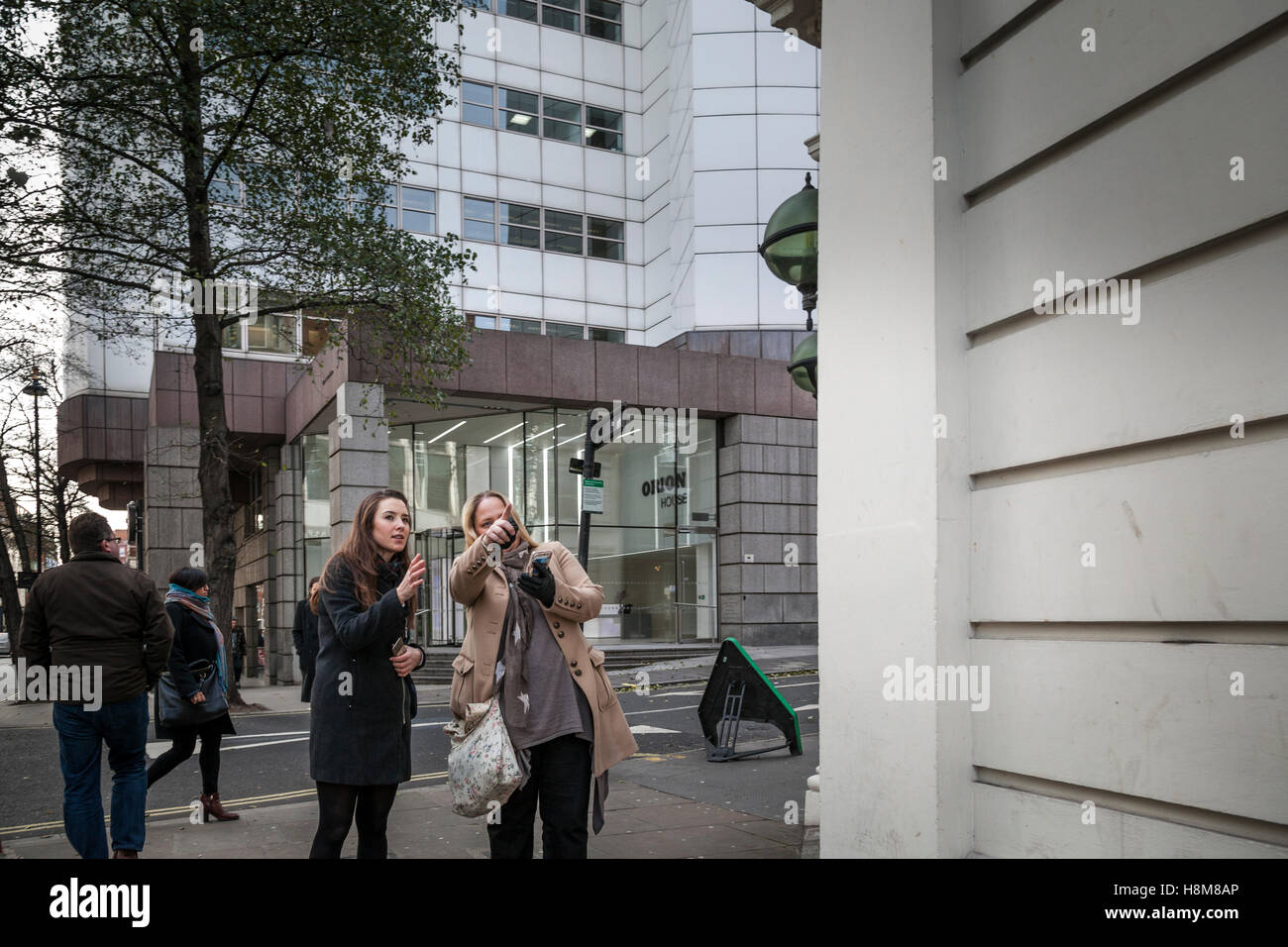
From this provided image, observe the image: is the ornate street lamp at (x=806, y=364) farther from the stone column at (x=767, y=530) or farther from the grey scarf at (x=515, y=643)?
the stone column at (x=767, y=530)

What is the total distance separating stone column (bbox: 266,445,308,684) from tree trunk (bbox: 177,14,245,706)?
32.3 ft

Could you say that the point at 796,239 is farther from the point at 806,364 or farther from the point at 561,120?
the point at 561,120

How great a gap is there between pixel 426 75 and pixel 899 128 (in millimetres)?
14703

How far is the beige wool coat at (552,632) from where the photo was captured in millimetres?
4324

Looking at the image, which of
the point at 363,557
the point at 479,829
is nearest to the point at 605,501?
the point at 479,829

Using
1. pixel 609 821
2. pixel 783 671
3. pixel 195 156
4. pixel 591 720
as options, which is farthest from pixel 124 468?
pixel 591 720

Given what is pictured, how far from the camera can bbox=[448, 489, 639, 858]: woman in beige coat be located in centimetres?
422

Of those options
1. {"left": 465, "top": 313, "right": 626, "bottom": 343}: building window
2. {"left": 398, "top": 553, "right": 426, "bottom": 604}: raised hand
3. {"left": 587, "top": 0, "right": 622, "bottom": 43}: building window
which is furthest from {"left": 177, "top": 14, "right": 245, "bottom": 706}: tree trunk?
{"left": 587, "top": 0, "right": 622, "bottom": 43}: building window

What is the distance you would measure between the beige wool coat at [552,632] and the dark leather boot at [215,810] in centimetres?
391

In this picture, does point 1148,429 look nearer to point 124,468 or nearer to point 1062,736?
point 1062,736

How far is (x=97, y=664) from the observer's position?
5.62m

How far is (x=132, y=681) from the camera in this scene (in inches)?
225

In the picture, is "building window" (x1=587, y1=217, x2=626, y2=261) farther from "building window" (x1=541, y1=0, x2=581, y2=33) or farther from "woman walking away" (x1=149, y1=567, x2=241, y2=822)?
"woman walking away" (x1=149, y1=567, x2=241, y2=822)

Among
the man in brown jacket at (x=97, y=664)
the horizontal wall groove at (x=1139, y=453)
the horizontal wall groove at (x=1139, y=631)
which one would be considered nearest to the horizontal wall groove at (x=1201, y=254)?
the horizontal wall groove at (x=1139, y=453)
